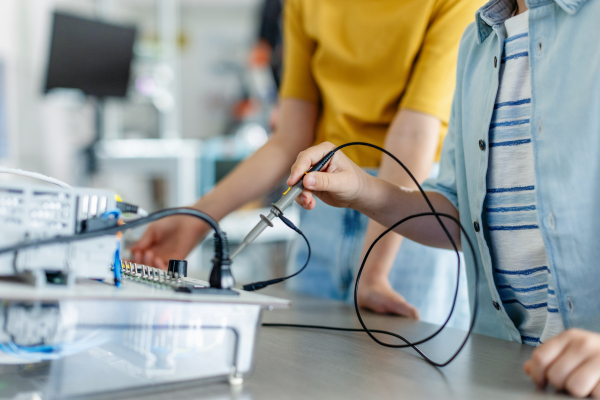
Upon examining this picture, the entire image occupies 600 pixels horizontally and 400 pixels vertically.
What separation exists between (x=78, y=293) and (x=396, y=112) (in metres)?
0.73

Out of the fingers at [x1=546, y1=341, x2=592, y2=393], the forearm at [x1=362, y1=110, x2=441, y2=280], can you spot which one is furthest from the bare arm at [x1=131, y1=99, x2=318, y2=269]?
the fingers at [x1=546, y1=341, x2=592, y2=393]

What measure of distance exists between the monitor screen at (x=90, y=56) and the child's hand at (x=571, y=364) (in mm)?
2784

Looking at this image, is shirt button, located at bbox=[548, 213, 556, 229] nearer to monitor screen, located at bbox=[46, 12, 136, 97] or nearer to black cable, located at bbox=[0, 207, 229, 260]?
black cable, located at bbox=[0, 207, 229, 260]

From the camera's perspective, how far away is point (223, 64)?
6031 mm

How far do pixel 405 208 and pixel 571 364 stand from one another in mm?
313

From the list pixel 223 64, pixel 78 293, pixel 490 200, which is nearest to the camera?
pixel 78 293

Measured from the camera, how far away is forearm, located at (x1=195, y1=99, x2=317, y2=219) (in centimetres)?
90

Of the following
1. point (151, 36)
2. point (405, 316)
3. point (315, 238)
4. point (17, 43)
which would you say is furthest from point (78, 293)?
point (151, 36)

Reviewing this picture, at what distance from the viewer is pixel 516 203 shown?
62 cm

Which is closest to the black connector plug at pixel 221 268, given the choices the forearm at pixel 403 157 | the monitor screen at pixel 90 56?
the forearm at pixel 403 157

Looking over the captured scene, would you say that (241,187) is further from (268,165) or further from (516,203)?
(516,203)

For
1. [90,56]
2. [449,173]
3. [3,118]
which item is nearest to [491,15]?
[449,173]

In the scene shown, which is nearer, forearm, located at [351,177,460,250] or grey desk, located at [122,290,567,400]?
grey desk, located at [122,290,567,400]

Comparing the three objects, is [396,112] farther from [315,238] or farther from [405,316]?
[405,316]
